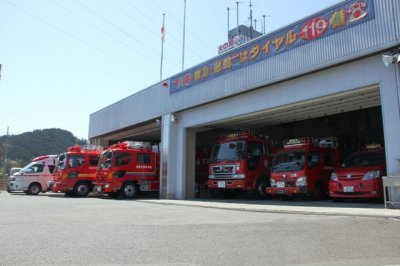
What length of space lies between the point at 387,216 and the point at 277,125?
13.2 meters

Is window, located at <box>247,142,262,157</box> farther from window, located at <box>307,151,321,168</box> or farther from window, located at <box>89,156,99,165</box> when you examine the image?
window, located at <box>89,156,99,165</box>

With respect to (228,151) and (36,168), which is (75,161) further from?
(228,151)

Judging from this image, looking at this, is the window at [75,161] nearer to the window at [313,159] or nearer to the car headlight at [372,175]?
the window at [313,159]

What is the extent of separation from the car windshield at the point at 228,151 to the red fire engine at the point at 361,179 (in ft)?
15.3

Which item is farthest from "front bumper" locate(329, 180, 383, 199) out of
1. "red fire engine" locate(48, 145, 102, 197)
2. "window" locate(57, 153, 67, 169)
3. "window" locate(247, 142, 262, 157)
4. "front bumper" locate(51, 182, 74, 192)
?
"window" locate(57, 153, 67, 169)

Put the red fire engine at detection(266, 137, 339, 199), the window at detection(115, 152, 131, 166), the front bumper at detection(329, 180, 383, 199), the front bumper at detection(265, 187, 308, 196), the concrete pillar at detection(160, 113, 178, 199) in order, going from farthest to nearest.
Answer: the concrete pillar at detection(160, 113, 178, 199) < the window at detection(115, 152, 131, 166) < the red fire engine at detection(266, 137, 339, 199) < the front bumper at detection(265, 187, 308, 196) < the front bumper at detection(329, 180, 383, 199)

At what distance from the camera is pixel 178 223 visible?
9.05 meters

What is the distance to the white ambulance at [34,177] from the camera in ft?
79.2

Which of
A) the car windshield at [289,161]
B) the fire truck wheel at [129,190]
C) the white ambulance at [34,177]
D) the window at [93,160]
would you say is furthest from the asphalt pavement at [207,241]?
the white ambulance at [34,177]

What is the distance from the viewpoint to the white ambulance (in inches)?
950

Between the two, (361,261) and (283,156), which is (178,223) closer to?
(361,261)

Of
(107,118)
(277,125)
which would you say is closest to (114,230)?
(277,125)

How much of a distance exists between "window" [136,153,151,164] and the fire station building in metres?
0.92

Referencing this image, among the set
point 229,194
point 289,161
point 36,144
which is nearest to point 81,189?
→ point 229,194
